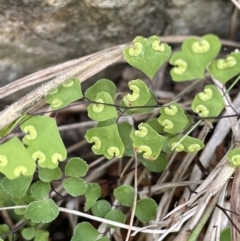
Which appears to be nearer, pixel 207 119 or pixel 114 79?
pixel 207 119

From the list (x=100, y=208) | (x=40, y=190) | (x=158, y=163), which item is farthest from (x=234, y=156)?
(x=40, y=190)

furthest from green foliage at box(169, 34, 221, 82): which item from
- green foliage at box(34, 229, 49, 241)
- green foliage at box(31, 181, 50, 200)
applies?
green foliage at box(34, 229, 49, 241)

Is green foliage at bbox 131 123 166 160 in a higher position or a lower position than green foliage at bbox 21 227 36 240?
higher

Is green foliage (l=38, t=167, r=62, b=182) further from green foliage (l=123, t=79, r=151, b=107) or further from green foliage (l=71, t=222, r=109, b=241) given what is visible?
green foliage (l=123, t=79, r=151, b=107)

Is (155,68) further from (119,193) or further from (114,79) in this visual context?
(114,79)

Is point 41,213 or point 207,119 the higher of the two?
point 207,119

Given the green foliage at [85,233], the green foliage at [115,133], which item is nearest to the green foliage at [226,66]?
the green foliage at [115,133]

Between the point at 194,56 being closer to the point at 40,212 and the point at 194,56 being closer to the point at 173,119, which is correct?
the point at 173,119

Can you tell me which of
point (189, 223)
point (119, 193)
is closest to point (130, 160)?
point (119, 193)

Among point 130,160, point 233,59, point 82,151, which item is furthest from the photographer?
point 82,151
